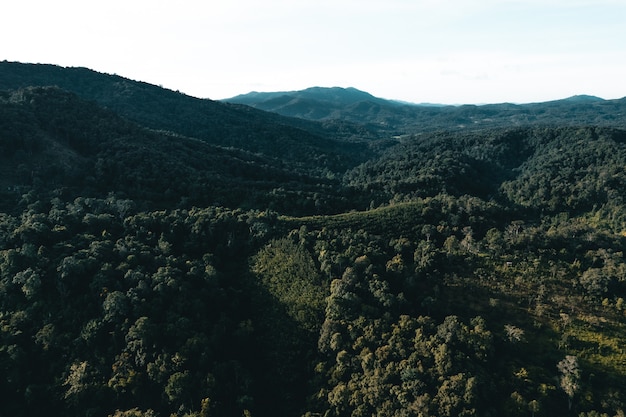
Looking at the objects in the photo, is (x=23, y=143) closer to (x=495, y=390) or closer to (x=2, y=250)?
(x=2, y=250)

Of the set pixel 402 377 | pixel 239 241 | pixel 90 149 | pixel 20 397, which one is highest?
pixel 90 149

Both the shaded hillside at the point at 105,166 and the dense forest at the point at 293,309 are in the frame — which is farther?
the shaded hillside at the point at 105,166

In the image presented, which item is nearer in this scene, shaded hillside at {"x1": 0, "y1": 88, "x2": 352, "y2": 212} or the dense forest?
the dense forest

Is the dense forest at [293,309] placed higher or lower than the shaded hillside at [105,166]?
lower

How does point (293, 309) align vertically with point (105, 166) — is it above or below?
below

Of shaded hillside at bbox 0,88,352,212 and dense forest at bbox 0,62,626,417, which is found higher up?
shaded hillside at bbox 0,88,352,212

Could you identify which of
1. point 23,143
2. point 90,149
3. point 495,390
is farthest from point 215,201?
point 495,390

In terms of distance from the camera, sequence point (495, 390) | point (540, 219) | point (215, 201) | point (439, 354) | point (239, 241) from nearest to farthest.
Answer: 1. point (495, 390)
2. point (439, 354)
3. point (239, 241)
4. point (215, 201)
5. point (540, 219)

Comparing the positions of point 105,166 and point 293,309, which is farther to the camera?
point 105,166
